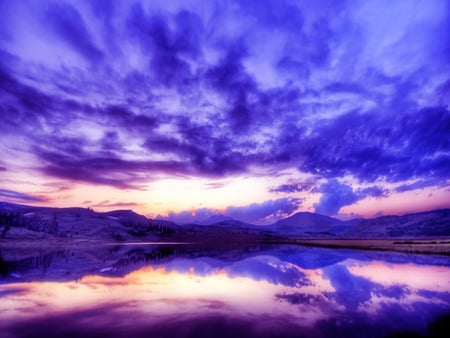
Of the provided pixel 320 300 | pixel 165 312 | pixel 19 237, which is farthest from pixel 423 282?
pixel 19 237

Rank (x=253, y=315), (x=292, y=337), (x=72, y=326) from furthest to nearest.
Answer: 1. (x=253, y=315)
2. (x=72, y=326)
3. (x=292, y=337)

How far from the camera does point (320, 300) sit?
1930cm

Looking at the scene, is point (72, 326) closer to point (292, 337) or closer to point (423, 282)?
point (292, 337)

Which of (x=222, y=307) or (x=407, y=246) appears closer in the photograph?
(x=222, y=307)

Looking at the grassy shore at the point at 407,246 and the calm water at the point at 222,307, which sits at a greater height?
the grassy shore at the point at 407,246

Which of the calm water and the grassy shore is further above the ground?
the grassy shore

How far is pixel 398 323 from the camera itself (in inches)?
557

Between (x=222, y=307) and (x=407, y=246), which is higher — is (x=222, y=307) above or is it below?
below

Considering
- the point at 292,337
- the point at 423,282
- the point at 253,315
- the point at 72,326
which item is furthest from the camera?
the point at 423,282

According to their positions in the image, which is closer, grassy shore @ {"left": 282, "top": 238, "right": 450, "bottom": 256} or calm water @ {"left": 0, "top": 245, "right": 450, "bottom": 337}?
calm water @ {"left": 0, "top": 245, "right": 450, "bottom": 337}

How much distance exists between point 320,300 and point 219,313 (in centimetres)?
769

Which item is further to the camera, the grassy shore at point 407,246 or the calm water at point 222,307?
the grassy shore at point 407,246

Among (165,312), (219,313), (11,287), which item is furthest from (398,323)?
(11,287)

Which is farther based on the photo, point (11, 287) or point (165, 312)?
point (11, 287)
